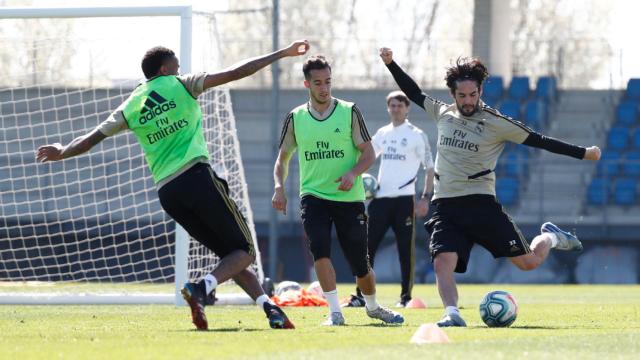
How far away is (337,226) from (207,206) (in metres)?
1.22

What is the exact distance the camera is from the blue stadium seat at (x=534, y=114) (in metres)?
31.1

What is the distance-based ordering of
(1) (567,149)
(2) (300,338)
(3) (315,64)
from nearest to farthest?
(2) (300,338), (1) (567,149), (3) (315,64)

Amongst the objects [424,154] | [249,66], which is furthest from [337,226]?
[424,154]

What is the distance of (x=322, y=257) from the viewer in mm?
9398

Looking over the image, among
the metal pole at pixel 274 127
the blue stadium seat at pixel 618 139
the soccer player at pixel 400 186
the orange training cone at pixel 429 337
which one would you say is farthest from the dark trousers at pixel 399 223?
the blue stadium seat at pixel 618 139

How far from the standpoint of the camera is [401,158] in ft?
45.3

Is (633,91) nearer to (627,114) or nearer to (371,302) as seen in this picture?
(627,114)

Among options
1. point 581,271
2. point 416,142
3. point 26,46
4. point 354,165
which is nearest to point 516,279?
point 581,271

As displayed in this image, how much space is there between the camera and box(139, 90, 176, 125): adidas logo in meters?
8.66

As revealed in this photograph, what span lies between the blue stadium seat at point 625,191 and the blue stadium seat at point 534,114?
247cm

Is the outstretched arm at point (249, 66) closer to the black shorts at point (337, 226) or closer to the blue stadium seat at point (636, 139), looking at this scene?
the black shorts at point (337, 226)

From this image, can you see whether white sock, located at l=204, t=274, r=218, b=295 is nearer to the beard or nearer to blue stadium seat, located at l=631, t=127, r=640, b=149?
the beard

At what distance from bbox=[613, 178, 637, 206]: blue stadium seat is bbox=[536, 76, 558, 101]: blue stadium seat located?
9.52 feet

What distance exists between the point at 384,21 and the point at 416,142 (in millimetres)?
21178
